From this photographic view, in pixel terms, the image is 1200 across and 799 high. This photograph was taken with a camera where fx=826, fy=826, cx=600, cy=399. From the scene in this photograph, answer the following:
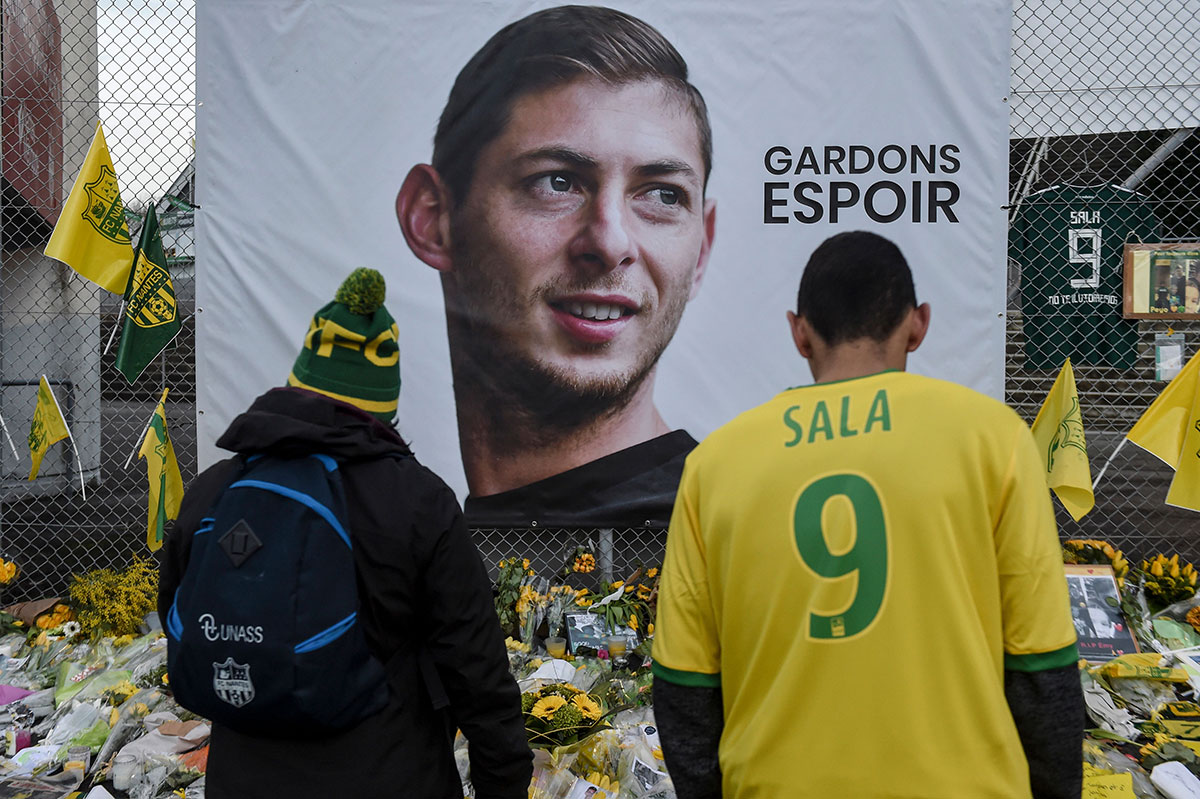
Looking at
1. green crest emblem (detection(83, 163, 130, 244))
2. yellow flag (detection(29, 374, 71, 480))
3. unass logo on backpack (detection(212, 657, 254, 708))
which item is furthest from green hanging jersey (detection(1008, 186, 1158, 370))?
yellow flag (detection(29, 374, 71, 480))

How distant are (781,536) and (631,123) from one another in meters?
2.77

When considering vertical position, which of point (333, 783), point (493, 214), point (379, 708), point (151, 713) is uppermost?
point (493, 214)

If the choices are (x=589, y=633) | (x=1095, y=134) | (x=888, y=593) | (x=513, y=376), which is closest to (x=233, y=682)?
(x=888, y=593)

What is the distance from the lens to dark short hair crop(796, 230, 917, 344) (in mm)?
1400

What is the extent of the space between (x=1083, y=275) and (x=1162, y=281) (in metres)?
0.30

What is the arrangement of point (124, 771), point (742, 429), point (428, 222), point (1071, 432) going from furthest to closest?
1. point (428, 222)
2. point (1071, 432)
3. point (124, 771)
4. point (742, 429)

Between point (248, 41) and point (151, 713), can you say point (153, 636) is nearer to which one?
point (151, 713)

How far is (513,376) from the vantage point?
12.1ft

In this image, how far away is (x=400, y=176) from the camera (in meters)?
3.71

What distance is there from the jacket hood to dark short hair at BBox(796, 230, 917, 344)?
2.82 feet

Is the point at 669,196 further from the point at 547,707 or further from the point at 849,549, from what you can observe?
the point at 849,549

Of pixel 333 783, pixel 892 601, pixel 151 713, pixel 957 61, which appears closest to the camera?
pixel 892 601

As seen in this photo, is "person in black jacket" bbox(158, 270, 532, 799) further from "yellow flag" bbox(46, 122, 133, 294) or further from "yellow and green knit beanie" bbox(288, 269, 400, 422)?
"yellow flag" bbox(46, 122, 133, 294)

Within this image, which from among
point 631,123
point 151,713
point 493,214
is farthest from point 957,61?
point 151,713
